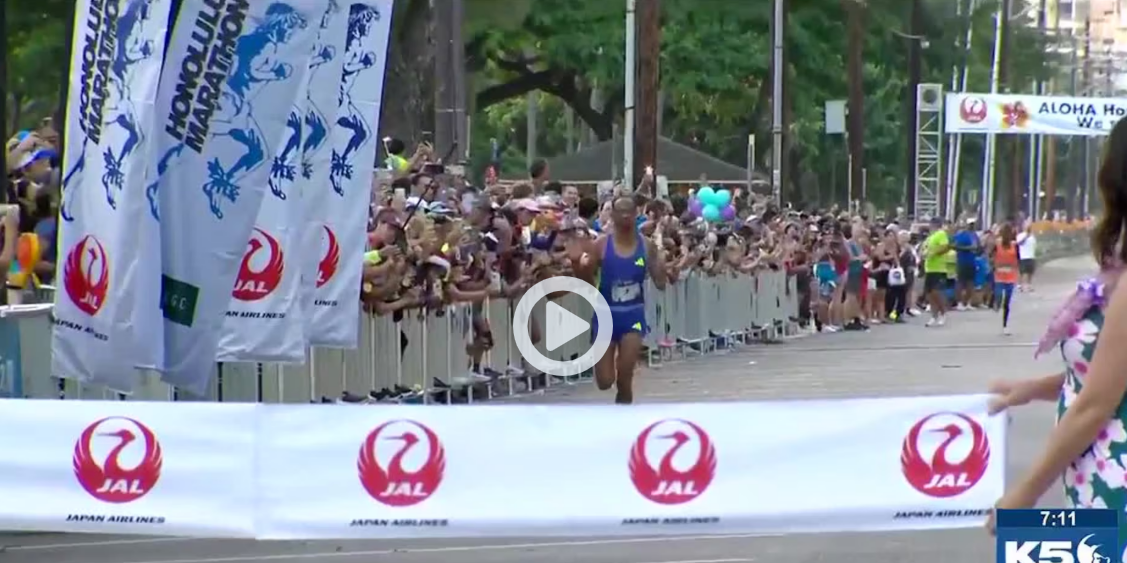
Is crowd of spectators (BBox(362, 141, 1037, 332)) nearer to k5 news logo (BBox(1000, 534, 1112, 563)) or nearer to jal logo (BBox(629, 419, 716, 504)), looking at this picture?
jal logo (BBox(629, 419, 716, 504))

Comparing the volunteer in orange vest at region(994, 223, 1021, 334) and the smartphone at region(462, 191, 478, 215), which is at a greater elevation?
the smartphone at region(462, 191, 478, 215)

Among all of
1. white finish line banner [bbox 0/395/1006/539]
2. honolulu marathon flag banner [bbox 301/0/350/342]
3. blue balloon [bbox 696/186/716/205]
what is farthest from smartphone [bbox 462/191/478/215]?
blue balloon [bbox 696/186/716/205]

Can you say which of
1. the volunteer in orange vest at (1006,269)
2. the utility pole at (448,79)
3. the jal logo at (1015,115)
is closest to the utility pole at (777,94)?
the volunteer in orange vest at (1006,269)

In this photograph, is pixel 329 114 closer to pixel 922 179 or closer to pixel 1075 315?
pixel 1075 315

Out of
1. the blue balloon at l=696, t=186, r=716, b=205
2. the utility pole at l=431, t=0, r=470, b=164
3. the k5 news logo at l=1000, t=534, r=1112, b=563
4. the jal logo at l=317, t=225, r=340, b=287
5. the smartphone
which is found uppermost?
the utility pole at l=431, t=0, r=470, b=164

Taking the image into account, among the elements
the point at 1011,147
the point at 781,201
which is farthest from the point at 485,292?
the point at 1011,147

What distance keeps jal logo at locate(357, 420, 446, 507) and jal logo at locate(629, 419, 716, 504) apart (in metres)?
0.78

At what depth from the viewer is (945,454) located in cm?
Result: 802

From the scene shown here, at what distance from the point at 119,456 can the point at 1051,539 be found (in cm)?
474

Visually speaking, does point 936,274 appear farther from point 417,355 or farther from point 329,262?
point 329,262

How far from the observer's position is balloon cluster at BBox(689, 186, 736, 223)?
30.0 metres

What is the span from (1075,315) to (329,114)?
9.28 metres

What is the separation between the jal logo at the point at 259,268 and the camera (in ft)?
40.7

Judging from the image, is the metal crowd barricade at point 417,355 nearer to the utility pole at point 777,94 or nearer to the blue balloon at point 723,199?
the blue balloon at point 723,199
